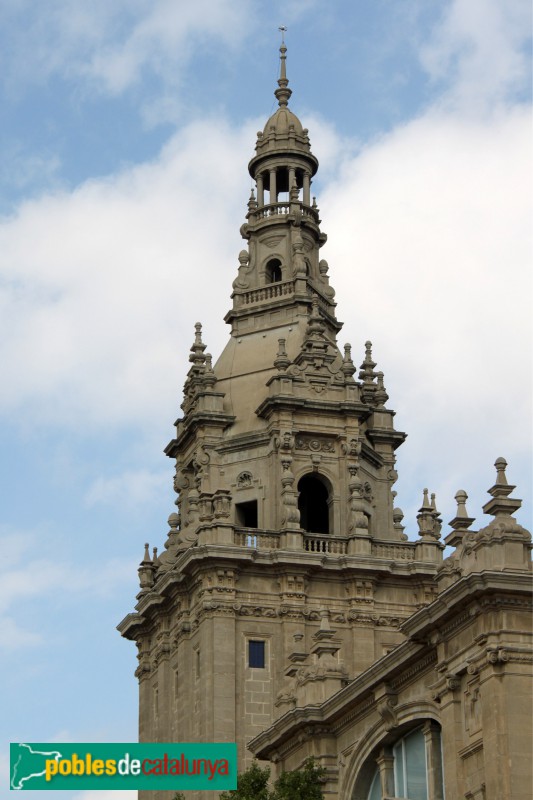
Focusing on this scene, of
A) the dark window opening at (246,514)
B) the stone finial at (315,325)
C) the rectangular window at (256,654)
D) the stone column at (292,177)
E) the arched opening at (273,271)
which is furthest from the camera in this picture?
the stone column at (292,177)

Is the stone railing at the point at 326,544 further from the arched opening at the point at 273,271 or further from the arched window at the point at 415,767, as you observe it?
the arched window at the point at 415,767

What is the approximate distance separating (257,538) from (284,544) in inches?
39.4

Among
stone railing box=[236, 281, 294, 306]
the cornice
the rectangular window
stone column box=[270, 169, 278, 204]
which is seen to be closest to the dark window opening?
the rectangular window

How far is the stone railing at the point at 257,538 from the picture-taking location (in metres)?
74.8

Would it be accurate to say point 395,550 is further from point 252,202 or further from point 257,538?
point 252,202

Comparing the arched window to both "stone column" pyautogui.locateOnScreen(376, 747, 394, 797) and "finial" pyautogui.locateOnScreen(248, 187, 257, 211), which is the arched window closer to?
"stone column" pyautogui.locateOnScreen(376, 747, 394, 797)

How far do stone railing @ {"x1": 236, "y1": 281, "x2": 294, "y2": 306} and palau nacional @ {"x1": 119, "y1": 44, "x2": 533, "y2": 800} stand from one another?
85 millimetres

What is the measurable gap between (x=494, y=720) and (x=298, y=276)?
36911 mm

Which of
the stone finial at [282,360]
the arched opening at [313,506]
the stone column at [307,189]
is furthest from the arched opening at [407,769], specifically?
the stone column at [307,189]

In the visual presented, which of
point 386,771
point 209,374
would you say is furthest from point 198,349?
point 386,771

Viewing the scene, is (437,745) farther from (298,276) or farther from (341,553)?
(298,276)

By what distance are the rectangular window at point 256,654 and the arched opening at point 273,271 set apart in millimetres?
A: 16951

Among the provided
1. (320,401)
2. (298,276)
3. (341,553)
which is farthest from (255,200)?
(341,553)

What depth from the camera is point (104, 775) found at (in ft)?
160
